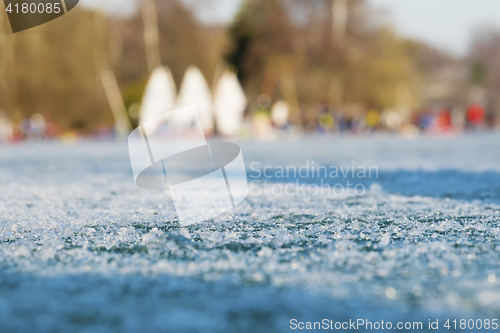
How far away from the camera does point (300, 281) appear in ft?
7.52

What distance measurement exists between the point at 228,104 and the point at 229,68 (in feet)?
44.6

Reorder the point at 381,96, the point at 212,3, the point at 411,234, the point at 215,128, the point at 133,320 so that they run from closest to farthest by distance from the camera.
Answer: the point at 133,320 → the point at 411,234 → the point at 215,128 → the point at 212,3 → the point at 381,96

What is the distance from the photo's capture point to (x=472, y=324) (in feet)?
6.04

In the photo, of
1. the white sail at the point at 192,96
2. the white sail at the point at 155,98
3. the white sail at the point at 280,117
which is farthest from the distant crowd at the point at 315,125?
the white sail at the point at 155,98

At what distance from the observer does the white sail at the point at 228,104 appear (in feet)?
81.4

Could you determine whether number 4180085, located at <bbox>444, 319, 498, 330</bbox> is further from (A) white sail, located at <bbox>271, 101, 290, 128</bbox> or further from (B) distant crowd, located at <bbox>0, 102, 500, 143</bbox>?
(A) white sail, located at <bbox>271, 101, 290, 128</bbox>

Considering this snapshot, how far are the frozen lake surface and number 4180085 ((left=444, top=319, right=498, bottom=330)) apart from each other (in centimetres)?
4

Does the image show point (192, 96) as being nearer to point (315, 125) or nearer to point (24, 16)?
point (315, 125)

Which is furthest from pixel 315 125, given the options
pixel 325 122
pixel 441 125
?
pixel 441 125

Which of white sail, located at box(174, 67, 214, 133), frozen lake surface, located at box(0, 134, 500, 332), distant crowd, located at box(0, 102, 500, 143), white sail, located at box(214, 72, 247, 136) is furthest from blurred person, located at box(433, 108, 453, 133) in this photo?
frozen lake surface, located at box(0, 134, 500, 332)

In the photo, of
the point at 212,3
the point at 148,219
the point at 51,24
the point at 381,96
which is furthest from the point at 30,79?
the point at 148,219

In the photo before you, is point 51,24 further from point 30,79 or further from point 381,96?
point 381,96

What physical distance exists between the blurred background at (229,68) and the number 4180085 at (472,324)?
21.7 metres

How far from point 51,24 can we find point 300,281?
31.6 metres
